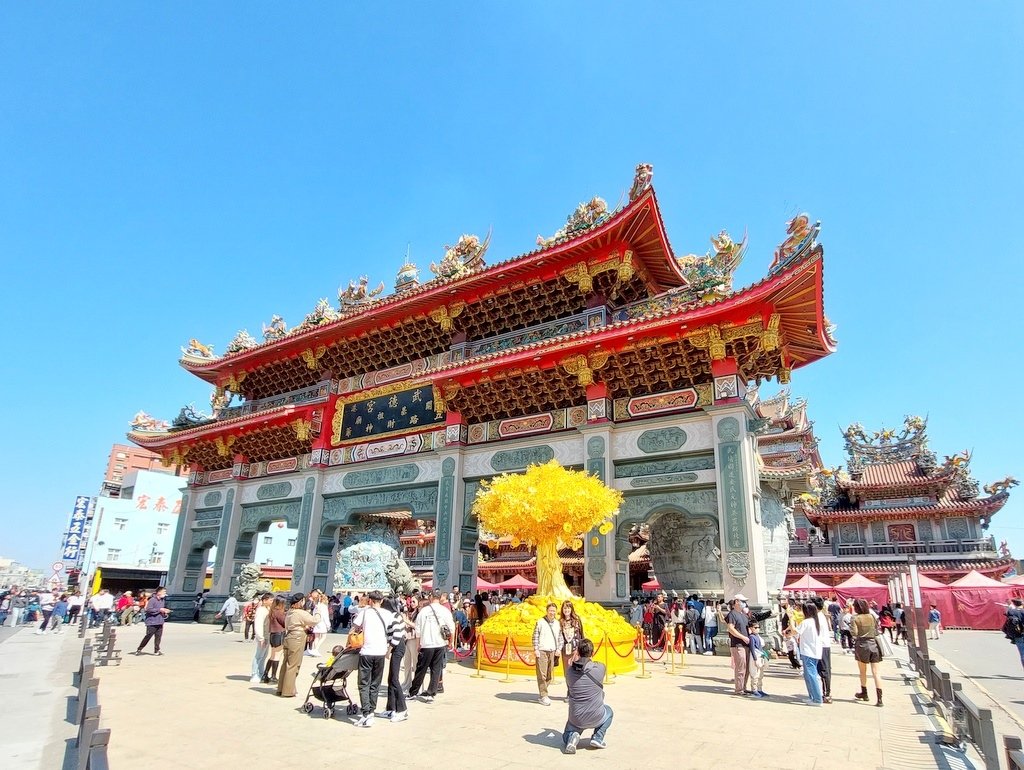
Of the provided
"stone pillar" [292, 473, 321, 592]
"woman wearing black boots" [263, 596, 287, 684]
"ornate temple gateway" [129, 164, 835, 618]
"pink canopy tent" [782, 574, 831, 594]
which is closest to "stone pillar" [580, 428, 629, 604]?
"ornate temple gateway" [129, 164, 835, 618]

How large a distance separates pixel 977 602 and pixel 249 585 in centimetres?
3193

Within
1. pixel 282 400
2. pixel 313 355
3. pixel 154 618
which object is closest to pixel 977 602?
pixel 313 355

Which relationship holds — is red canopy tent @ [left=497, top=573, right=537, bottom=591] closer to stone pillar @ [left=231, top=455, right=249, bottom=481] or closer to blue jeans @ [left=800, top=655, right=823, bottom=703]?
stone pillar @ [left=231, top=455, right=249, bottom=481]

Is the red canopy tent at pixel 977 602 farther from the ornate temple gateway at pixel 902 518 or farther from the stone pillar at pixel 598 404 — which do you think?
the stone pillar at pixel 598 404

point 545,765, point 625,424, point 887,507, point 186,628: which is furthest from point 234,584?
point 887,507

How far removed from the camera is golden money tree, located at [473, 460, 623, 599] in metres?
11.6

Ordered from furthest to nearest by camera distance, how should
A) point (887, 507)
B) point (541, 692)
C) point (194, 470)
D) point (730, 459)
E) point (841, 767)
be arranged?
point (887, 507), point (194, 470), point (730, 459), point (541, 692), point (841, 767)

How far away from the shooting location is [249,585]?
69.7 ft

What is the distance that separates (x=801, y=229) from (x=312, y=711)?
12958 mm

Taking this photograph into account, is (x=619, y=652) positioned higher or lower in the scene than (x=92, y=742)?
lower

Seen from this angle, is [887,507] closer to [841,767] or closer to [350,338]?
[350,338]

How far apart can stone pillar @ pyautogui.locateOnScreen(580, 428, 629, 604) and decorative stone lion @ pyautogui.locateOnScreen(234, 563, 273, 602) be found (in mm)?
12696

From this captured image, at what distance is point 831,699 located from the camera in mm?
8688

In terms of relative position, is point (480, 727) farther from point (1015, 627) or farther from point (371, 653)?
point (1015, 627)
